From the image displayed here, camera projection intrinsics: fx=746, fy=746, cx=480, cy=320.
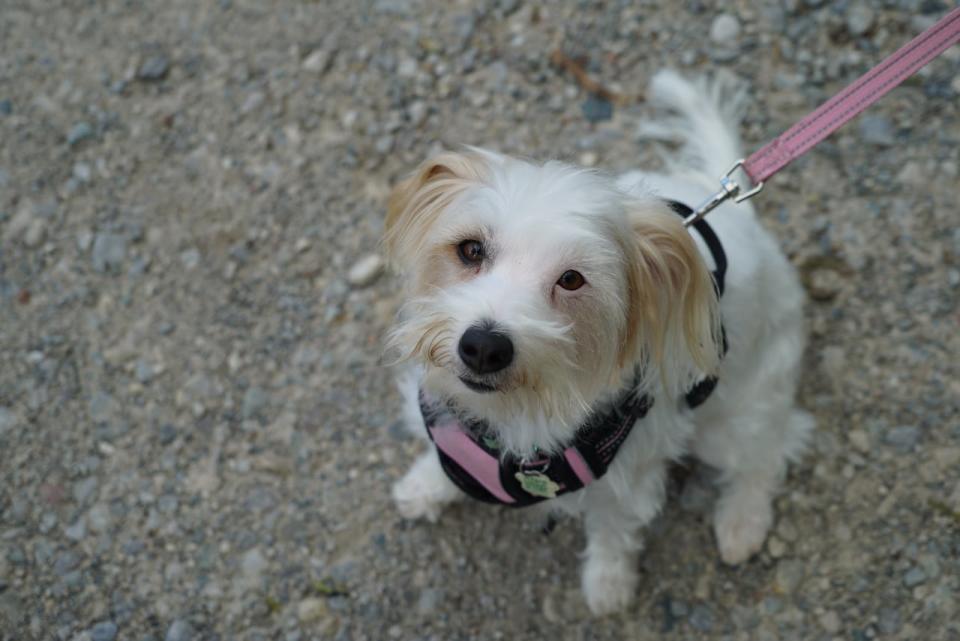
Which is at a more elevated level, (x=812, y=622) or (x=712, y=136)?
(x=712, y=136)

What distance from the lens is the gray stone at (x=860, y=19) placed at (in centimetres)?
359

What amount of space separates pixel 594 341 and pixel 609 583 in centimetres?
128

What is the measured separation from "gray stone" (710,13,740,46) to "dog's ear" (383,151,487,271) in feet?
7.18

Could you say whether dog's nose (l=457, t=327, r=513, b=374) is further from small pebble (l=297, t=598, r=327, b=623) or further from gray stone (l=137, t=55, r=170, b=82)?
gray stone (l=137, t=55, r=170, b=82)

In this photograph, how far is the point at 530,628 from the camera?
9.37 feet

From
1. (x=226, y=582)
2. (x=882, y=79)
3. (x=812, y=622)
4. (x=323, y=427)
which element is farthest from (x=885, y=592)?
(x=226, y=582)

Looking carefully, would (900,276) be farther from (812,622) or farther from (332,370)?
(332,370)

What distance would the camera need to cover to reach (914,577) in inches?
108

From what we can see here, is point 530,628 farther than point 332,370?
No

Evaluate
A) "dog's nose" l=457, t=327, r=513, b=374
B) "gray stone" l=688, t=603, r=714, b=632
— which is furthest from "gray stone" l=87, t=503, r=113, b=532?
"gray stone" l=688, t=603, r=714, b=632

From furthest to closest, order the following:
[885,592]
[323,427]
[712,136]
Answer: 1. [323,427]
2. [712,136]
3. [885,592]

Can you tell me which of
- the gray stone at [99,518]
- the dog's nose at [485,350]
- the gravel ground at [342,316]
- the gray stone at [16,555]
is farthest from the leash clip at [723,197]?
the gray stone at [16,555]

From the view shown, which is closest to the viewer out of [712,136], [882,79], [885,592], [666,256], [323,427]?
[666,256]

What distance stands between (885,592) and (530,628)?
132cm
